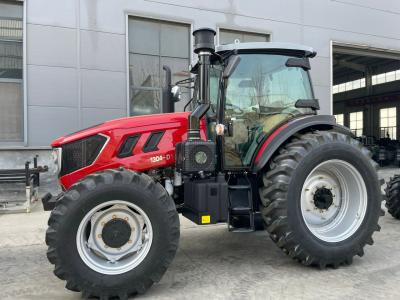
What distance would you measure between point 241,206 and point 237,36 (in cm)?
844

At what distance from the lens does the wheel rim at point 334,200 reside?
173 inches

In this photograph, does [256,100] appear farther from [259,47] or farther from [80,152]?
[80,152]

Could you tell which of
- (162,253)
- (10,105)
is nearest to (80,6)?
(10,105)

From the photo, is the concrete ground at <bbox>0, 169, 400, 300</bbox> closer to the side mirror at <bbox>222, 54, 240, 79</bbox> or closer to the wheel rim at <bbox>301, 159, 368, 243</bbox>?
the wheel rim at <bbox>301, 159, 368, 243</bbox>

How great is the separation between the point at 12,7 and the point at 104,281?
847cm

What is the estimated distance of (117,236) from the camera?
362cm

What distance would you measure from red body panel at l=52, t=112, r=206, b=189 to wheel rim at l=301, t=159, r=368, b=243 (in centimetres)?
152

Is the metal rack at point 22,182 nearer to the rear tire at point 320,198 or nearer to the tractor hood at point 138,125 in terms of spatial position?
the tractor hood at point 138,125

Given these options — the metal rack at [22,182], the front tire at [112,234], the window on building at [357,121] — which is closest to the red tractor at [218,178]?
the front tire at [112,234]

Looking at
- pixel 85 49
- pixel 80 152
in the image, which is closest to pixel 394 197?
pixel 80 152

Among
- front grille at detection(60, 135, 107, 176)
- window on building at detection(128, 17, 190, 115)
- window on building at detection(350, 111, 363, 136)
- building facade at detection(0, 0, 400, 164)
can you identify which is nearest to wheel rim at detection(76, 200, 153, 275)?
front grille at detection(60, 135, 107, 176)

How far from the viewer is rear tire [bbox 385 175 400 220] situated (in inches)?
250

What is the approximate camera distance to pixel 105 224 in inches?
142

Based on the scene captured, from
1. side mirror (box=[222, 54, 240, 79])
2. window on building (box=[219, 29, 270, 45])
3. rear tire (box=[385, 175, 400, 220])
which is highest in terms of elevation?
window on building (box=[219, 29, 270, 45])
